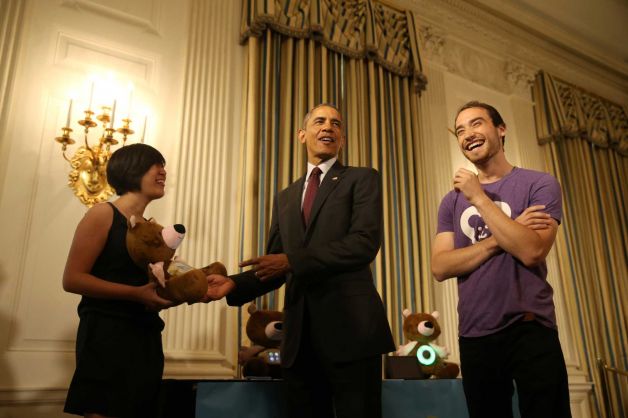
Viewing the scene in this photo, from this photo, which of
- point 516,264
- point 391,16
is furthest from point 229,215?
point 391,16

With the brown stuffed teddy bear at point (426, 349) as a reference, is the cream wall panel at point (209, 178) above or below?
above

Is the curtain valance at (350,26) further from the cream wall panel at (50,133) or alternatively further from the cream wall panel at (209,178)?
the cream wall panel at (50,133)

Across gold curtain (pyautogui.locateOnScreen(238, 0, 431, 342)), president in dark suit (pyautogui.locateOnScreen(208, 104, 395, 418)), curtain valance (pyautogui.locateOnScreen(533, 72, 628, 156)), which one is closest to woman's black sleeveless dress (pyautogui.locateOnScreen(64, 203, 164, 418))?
president in dark suit (pyautogui.locateOnScreen(208, 104, 395, 418))

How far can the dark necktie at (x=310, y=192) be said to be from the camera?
1.67 m

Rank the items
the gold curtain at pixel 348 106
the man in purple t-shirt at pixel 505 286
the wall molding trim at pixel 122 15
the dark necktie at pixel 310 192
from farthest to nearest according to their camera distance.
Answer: the gold curtain at pixel 348 106 → the wall molding trim at pixel 122 15 → the dark necktie at pixel 310 192 → the man in purple t-shirt at pixel 505 286

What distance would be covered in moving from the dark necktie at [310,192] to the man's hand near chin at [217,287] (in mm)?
336

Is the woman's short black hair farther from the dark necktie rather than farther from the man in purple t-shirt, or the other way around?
the man in purple t-shirt

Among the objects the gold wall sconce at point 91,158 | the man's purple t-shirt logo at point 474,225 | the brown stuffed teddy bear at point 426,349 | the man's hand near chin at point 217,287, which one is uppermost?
the gold wall sconce at point 91,158

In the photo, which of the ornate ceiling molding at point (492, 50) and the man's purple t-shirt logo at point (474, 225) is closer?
the man's purple t-shirt logo at point (474, 225)

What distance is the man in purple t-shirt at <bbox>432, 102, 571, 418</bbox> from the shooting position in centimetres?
120

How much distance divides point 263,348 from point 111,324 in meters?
1.09

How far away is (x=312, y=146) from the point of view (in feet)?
5.91

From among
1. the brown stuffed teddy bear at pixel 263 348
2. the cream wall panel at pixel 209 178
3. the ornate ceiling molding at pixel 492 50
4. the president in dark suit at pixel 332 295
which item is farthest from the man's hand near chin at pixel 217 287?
the ornate ceiling molding at pixel 492 50

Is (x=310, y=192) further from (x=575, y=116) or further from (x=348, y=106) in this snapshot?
(x=575, y=116)
